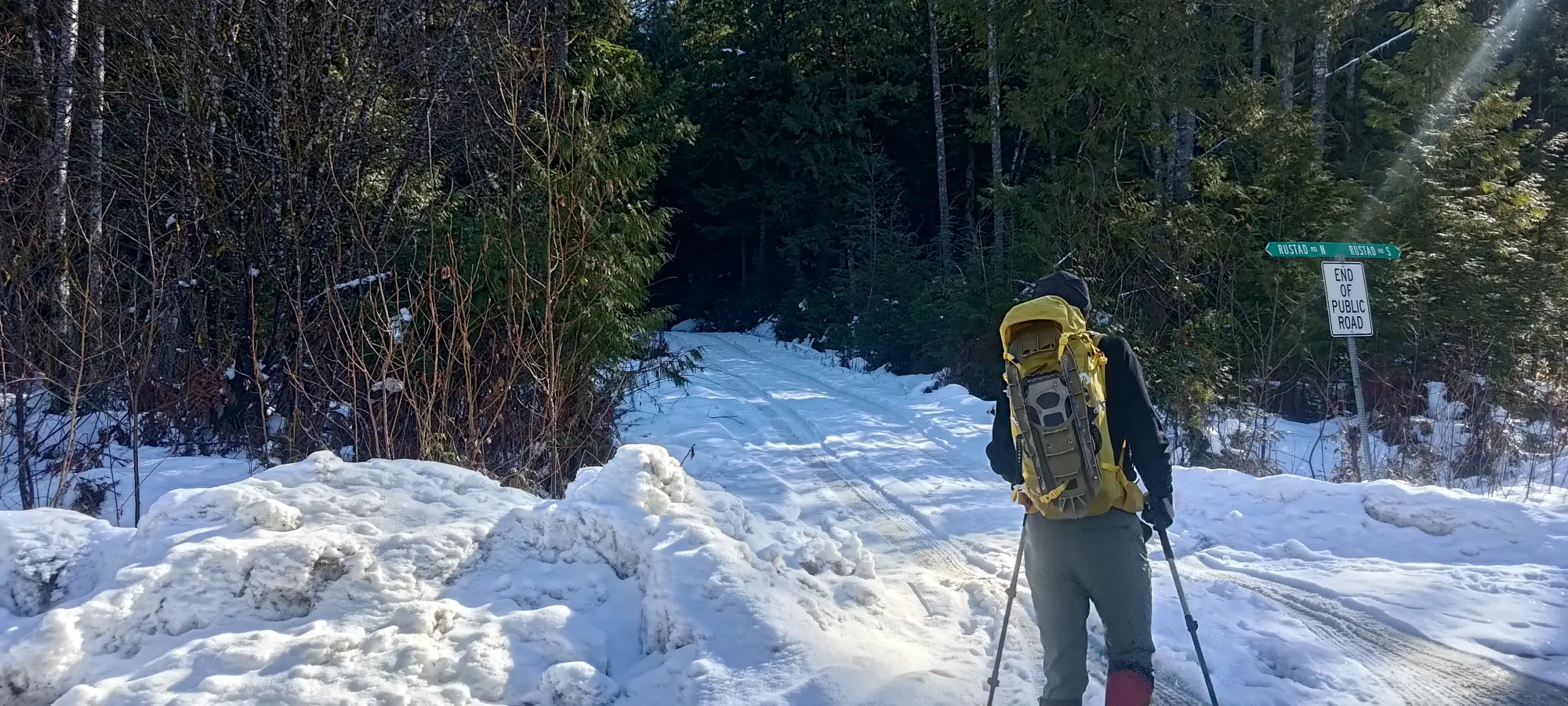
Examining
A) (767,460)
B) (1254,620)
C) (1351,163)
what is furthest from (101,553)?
Answer: (1351,163)

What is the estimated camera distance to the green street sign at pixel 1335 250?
8.07 meters

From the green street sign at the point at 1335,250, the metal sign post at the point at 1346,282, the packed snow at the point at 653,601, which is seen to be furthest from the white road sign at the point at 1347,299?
the packed snow at the point at 653,601

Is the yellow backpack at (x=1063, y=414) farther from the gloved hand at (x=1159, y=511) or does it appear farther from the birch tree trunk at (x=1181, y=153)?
the birch tree trunk at (x=1181, y=153)

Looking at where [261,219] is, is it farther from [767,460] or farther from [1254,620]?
[1254,620]

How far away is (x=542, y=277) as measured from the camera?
819 cm

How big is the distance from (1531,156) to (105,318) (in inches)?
907

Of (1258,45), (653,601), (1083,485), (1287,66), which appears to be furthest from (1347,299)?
(1258,45)

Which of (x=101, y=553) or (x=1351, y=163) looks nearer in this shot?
(x=101, y=553)

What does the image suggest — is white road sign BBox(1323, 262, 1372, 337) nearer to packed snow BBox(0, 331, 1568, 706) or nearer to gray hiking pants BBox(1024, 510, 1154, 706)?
packed snow BBox(0, 331, 1568, 706)

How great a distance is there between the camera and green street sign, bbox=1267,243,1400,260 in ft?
26.5

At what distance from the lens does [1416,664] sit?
4.40 m

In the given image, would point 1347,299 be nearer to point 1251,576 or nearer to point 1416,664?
point 1251,576

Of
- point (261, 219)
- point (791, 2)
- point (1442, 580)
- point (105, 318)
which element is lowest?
point (1442, 580)

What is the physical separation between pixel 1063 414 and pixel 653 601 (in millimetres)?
2177
